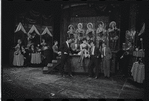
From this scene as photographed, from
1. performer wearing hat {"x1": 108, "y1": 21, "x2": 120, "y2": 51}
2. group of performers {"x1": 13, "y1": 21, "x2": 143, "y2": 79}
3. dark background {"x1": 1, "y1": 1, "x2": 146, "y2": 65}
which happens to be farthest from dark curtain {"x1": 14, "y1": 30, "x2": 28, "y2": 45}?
performer wearing hat {"x1": 108, "y1": 21, "x2": 120, "y2": 51}

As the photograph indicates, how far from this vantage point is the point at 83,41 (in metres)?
8.15

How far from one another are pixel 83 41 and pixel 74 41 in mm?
1954

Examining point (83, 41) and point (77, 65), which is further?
point (83, 41)

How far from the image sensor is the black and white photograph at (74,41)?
7008 millimetres

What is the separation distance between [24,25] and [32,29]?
0.73 metres

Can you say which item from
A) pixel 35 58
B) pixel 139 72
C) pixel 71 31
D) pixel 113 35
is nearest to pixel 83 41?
pixel 71 31

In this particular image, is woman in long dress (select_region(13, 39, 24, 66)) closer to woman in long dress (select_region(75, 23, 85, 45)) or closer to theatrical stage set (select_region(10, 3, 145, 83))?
theatrical stage set (select_region(10, 3, 145, 83))

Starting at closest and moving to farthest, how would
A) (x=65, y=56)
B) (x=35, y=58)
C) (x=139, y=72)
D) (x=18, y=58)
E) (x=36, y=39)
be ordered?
1. (x=139, y=72)
2. (x=65, y=56)
3. (x=18, y=58)
4. (x=35, y=58)
5. (x=36, y=39)

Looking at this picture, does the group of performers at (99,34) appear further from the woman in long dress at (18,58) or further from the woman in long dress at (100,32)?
the woman in long dress at (18,58)

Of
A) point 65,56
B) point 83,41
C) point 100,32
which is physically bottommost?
point 65,56

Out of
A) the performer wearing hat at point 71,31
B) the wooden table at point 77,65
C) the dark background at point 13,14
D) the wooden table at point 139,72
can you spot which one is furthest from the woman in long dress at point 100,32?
the wooden table at point 139,72

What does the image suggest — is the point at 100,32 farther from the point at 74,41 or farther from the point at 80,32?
the point at 74,41

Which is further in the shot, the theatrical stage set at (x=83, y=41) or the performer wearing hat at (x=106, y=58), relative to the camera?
the theatrical stage set at (x=83, y=41)

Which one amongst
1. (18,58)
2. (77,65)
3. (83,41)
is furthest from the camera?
(18,58)
